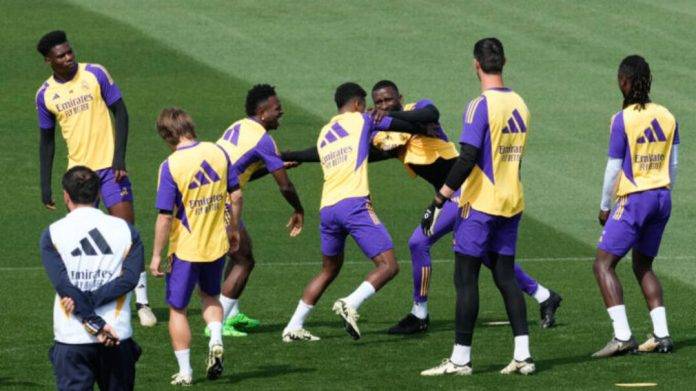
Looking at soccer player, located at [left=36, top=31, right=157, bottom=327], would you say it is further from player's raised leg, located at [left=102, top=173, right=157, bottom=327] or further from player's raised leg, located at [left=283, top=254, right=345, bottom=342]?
player's raised leg, located at [left=283, top=254, right=345, bottom=342]

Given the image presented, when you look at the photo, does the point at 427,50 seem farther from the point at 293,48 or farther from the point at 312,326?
the point at 312,326

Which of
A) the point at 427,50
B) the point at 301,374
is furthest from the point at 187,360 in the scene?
the point at 427,50

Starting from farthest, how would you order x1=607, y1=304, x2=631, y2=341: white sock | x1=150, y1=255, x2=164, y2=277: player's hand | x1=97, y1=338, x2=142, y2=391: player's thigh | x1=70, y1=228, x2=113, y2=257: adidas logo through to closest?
1. x1=607, y1=304, x2=631, y2=341: white sock
2. x1=150, y1=255, x2=164, y2=277: player's hand
3. x1=97, y1=338, x2=142, y2=391: player's thigh
4. x1=70, y1=228, x2=113, y2=257: adidas logo

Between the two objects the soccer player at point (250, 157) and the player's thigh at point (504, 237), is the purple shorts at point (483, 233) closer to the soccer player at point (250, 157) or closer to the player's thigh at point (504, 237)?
the player's thigh at point (504, 237)

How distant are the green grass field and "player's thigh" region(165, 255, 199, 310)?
0.63 meters

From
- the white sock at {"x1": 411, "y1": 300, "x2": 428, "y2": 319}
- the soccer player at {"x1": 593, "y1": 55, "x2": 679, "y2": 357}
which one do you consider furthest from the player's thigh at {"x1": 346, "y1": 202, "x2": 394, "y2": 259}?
the soccer player at {"x1": 593, "y1": 55, "x2": 679, "y2": 357}

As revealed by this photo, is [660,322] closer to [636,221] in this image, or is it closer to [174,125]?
[636,221]

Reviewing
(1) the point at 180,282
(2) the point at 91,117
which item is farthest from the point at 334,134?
(2) the point at 91,117

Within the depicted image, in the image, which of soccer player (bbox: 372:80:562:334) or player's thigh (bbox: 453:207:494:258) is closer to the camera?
player's thigh (bbox: 453:207:494:258)

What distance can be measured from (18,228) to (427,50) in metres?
13.2

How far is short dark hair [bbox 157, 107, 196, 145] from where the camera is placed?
12.6 m

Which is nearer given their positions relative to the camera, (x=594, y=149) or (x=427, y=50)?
(x=594, y=149)

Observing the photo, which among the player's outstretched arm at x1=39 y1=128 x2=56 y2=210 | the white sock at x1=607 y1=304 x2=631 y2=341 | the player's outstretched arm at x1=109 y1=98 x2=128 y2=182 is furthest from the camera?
the player's outstretched arm at x1=39 y1=128 x2=56 y2=210

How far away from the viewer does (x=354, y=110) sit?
14.5 meters
